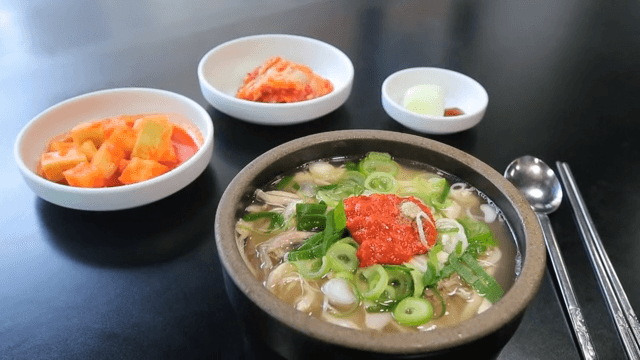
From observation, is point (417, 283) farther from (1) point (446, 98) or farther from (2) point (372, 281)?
(1) point (446, 98)

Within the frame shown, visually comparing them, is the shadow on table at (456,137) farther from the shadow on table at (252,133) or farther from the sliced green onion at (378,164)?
the sliced green onion at (378,164)

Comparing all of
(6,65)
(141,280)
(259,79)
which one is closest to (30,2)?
(6,65)

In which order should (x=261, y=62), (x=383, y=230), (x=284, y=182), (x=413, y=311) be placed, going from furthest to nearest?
(x=261, y=62) < (x=284, y=182) < (x=383, y=230) < (x=413, y=311)

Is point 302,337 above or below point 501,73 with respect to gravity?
above

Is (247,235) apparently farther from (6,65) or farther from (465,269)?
(6,65)

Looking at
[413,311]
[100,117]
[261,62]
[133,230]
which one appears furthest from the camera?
[261,62]

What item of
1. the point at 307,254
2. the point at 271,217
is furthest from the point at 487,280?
the point at 271,217
